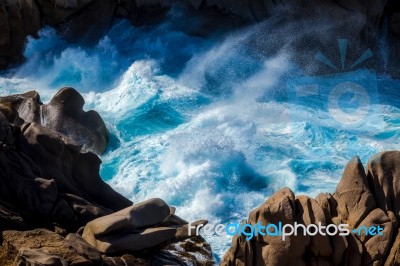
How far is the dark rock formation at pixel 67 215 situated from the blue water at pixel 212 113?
3.87ft

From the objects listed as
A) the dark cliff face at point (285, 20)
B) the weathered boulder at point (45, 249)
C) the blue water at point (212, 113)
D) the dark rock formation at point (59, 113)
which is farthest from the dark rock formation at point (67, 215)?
the dark cliff face at point (285, 20)

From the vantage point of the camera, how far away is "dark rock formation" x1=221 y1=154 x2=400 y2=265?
23.5 feet

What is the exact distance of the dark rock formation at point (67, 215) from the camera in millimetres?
7730

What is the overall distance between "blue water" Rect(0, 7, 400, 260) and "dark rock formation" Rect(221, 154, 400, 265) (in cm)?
238

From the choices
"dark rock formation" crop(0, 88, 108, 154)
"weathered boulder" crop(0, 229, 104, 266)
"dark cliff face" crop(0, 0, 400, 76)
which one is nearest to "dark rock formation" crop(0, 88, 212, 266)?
"weathered boulder" crop(0, 229, 104, 266)

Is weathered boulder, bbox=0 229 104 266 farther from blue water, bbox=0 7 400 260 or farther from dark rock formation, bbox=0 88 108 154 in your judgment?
dark rock formation, bbox=0 88 108 154

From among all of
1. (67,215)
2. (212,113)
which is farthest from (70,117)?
(212,113)

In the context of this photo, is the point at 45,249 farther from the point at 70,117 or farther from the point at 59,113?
the point at 70,117

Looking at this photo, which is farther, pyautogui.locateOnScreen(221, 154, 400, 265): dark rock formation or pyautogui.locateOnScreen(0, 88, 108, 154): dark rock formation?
pyautogui.locateOnScreen(0, 88, 108, 154): dark rock formation

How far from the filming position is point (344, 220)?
7.52 m

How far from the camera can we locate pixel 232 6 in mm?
19266

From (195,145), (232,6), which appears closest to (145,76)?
(232,6)

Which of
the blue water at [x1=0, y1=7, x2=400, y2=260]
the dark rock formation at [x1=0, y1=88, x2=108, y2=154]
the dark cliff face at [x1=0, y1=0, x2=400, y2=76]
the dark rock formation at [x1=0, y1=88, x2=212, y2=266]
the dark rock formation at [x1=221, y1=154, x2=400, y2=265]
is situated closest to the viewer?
the dark rock formation at [x1=221, y1=154, x2=400, y2=265]

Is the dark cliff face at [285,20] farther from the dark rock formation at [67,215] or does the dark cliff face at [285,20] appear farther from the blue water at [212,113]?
the dark rock formation at [67,215]
